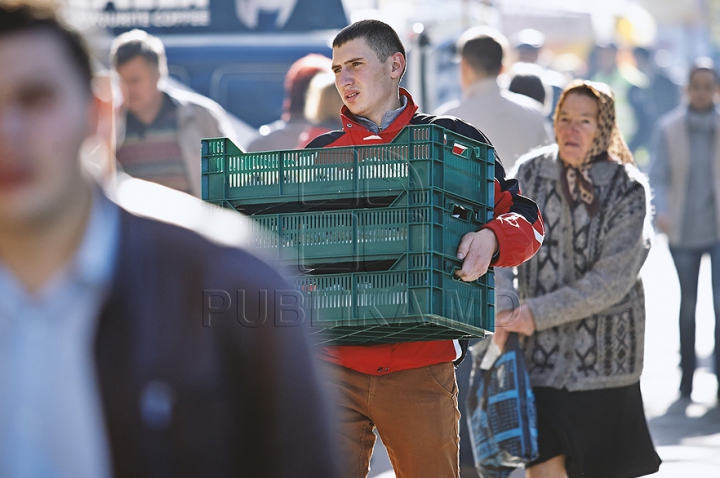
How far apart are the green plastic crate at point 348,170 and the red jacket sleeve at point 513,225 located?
0.12m

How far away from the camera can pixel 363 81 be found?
429cm

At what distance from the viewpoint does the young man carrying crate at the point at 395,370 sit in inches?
161

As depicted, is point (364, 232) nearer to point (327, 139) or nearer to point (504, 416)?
point (327, 139)

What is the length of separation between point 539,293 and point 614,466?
2.57ft

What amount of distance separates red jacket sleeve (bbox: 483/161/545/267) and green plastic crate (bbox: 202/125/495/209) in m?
0.12

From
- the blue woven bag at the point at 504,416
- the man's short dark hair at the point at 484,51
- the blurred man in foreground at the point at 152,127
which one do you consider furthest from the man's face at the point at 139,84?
the blue woven bag at the point at 504,416

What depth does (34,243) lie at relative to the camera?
176 cm

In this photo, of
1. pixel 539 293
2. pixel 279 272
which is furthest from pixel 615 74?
pixel 279 272

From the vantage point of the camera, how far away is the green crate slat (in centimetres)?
367

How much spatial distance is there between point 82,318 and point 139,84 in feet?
20.9

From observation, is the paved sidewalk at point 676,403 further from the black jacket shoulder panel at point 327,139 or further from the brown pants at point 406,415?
the black jacket shoulder panel at point 327,139

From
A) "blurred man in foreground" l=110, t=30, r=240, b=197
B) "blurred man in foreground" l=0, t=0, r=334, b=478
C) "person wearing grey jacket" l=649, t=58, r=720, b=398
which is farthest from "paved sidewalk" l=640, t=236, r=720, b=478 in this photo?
"blurred man in foreground" l=0, t=0, r=334, b=478

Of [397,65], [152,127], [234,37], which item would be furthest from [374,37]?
[234,37]

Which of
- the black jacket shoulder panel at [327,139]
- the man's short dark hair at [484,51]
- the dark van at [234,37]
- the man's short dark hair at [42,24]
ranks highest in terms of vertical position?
the dark van at [234,37]
